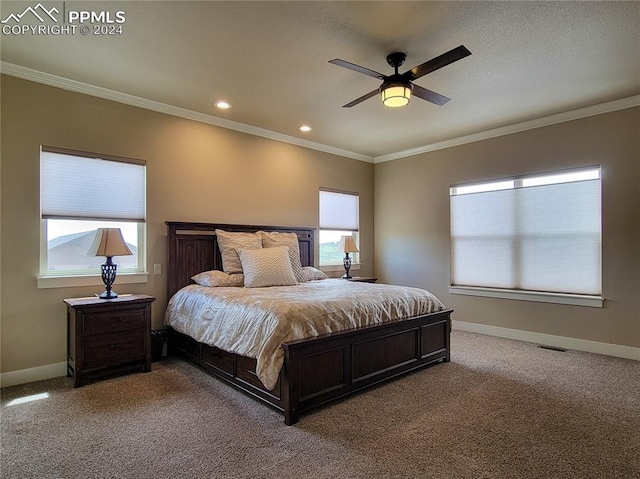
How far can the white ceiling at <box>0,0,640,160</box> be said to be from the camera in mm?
2529

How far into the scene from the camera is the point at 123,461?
A: 215 cm

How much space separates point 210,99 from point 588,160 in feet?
14.3

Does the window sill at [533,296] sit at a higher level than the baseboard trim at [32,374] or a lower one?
higher

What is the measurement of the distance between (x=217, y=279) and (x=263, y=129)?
7.27ft

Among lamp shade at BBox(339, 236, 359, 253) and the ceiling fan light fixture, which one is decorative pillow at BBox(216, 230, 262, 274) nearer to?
lamp shade at BBox(339, 236, 359, 253)

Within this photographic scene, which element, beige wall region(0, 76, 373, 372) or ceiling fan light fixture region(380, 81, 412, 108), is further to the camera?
beige wall region(0, 76, 373, 372)

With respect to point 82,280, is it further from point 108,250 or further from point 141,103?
point 141,103

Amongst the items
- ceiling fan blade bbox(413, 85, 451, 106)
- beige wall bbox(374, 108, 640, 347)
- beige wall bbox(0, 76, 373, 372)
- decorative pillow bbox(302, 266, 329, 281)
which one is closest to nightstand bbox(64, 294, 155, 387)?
beige wall bbox(0, 76, 373, 372)

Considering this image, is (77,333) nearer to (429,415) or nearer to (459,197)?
(429,415)

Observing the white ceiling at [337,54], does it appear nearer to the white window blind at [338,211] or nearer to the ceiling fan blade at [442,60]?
the ceiling fan blade at [442,60]

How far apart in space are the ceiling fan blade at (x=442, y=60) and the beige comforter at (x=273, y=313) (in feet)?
6.20

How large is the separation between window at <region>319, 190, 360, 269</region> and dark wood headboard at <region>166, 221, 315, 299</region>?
1650mm

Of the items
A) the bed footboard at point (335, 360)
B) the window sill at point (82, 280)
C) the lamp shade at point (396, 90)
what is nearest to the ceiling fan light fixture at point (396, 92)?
the lamp shade at point (396, 90)

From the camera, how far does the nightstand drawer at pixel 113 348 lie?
3.32 meters
